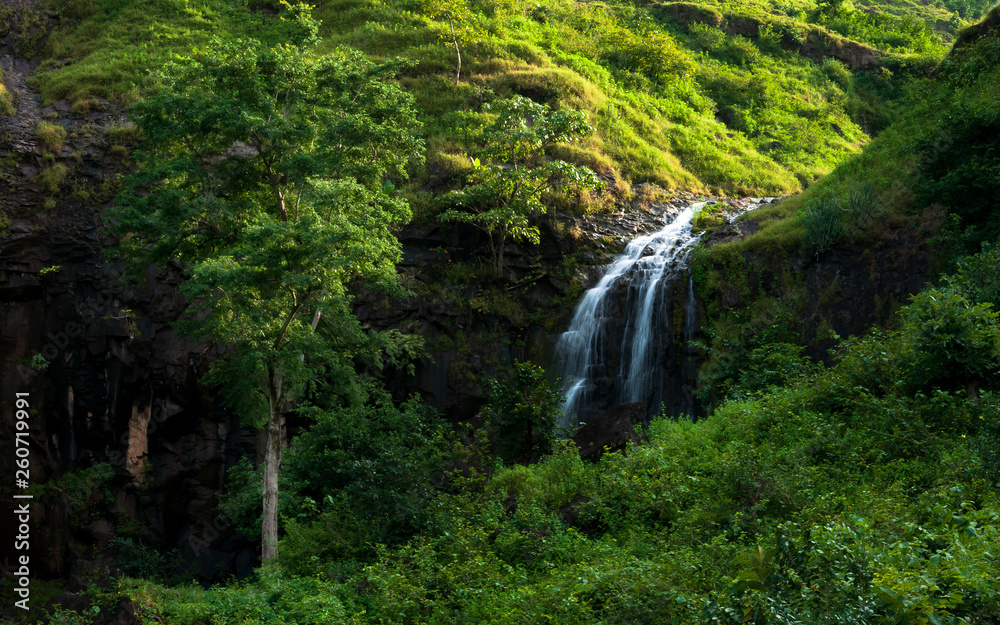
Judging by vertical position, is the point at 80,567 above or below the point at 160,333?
below

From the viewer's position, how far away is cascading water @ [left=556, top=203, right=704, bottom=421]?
1631 centimetres

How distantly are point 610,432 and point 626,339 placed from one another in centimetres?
501

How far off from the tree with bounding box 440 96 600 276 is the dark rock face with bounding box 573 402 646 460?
6229 millimetres

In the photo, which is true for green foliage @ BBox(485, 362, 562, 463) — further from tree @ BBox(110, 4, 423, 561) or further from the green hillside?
tree @ BBox(110, 4, 423, 561)

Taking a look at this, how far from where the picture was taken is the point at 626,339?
16.9m

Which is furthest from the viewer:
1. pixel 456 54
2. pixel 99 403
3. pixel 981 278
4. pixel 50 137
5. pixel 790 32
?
pixel 790 32

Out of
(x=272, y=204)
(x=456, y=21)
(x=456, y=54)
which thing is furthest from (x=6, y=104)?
(x=456, y=21)

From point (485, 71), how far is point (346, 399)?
1457 centimetres

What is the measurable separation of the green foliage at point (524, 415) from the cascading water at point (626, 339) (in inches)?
102

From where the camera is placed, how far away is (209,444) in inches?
723

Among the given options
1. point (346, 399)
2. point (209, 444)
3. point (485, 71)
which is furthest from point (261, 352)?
point (485, 71)

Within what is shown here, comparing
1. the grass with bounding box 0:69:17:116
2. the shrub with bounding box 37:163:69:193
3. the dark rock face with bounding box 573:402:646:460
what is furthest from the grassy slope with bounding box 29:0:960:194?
the dark rock face with bounding box 573:402:646:460

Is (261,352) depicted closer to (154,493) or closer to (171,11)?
(154,493)

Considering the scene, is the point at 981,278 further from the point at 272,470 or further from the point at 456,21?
the point at 456,21
